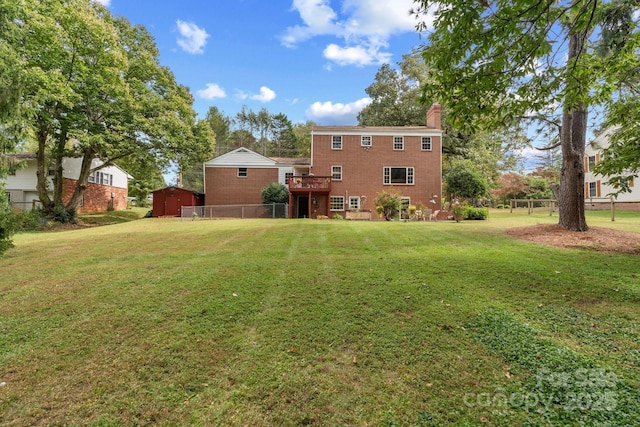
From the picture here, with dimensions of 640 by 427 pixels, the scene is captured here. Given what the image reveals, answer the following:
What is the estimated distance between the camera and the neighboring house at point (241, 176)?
26406 mm

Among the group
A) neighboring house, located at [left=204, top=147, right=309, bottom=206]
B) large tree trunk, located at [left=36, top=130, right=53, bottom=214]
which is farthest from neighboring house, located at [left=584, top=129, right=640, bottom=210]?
large tree trunk, located at [left=36, top=130, right=53, bottom=214]

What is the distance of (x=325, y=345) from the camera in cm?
312

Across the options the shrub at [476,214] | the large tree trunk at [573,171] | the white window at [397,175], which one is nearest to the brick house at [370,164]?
the white window at [397,175]

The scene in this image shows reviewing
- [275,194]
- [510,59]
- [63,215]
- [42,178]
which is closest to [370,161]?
[275,194]

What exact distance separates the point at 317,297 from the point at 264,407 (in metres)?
2.20

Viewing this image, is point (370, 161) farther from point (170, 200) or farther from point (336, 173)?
point (170, 200)

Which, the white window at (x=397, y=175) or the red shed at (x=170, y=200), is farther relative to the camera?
the red shed at (x=170, y=200)

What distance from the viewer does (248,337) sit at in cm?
328

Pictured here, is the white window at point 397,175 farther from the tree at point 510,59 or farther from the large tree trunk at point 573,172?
the tree at point 510,59

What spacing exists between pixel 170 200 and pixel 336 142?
15341 mm

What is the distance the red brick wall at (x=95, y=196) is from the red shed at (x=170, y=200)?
674cm

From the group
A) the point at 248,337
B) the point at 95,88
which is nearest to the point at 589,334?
the point at 248,337

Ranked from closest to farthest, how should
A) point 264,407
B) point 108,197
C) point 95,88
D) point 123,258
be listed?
1. point 264,407
2. point 123,258
3. point 95,88
4. point 108,197

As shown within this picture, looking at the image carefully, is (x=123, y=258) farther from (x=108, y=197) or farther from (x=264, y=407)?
(x=108, y=197)
